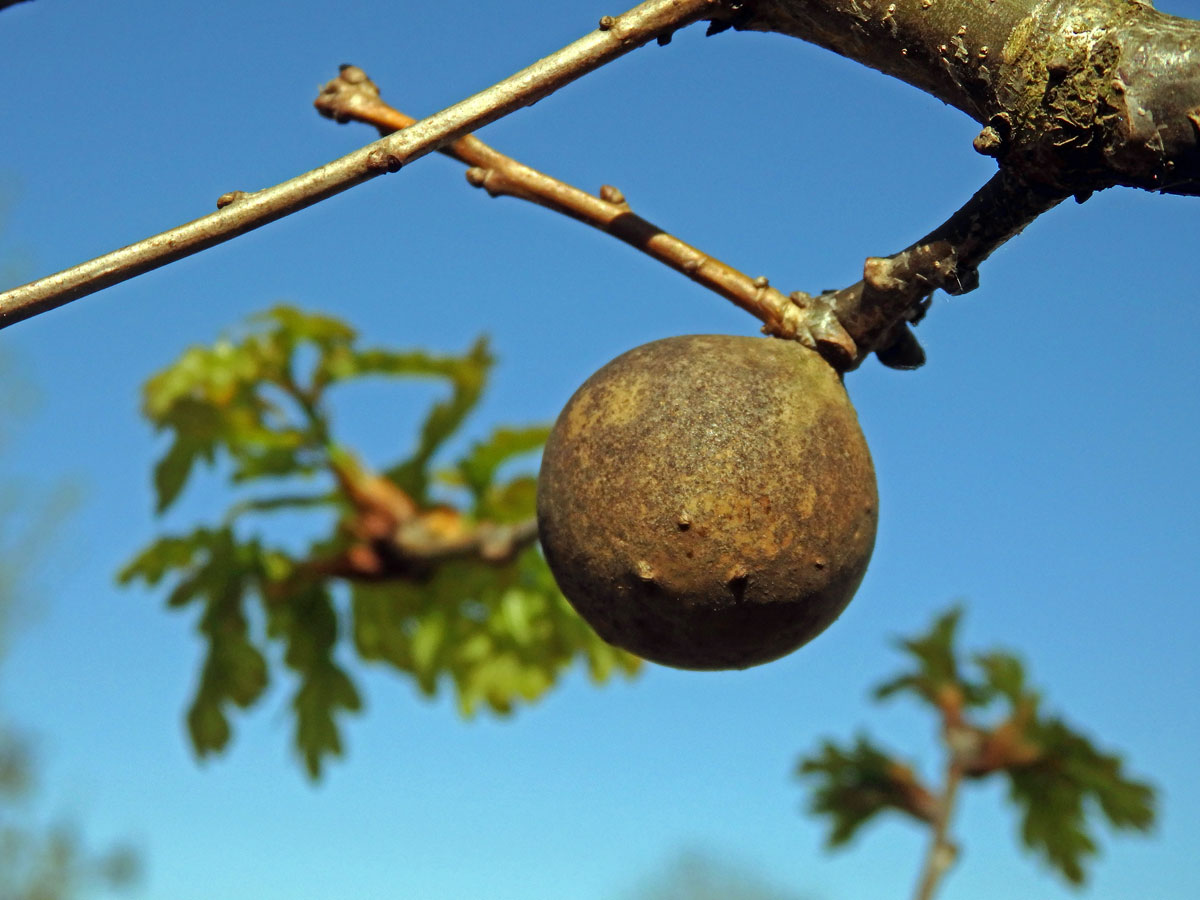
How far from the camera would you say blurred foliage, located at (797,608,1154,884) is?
24.9ft

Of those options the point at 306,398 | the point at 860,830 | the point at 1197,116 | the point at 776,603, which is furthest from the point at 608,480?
the point at 860,830

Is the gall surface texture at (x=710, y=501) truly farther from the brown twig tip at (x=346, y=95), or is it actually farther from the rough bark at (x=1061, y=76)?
the brown twig tip at (x=346, y=95)

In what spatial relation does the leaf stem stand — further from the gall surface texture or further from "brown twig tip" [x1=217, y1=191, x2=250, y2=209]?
"brown twig tip" [x1=217, y1=191, x2=250, y2=209]

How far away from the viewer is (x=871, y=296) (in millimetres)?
2125

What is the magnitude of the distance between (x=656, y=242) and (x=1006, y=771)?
6391 mm

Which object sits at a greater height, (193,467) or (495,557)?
(193,467)

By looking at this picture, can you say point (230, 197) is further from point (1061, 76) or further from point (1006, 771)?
point (1006, 771)

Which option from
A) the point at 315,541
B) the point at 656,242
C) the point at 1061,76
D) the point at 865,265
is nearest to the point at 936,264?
the point at 865,265

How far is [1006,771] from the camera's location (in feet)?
25.0

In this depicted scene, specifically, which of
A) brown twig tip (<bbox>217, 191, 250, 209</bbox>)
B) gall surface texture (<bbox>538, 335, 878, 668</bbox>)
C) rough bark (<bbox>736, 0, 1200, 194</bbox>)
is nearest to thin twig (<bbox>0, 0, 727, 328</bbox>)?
brown twig tip (<bbox>217, 191, 250, 209</bbox>)

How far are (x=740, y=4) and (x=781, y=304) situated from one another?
54 centimetres

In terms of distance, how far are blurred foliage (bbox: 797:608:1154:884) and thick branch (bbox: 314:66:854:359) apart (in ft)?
19.4

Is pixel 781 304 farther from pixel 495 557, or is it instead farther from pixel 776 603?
pixel 495 557

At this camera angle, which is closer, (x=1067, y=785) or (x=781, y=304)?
(x=781, y=304)
